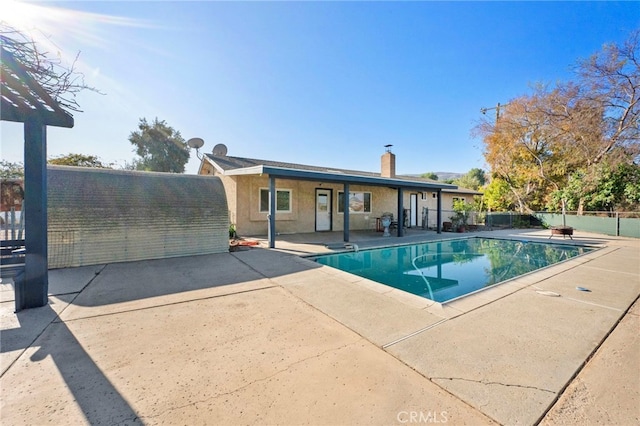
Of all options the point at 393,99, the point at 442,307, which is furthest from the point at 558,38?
the point at 442,307

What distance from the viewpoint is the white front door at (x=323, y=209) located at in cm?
1347

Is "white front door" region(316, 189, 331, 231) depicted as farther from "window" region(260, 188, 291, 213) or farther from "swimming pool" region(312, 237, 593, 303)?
"swimming pool" region(312, 237, 593, 303)

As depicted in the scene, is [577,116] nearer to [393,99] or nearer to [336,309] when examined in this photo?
Result: [393,99]

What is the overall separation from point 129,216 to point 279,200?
6.13m

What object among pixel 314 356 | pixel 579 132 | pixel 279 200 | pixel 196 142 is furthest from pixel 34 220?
pixel 579 132

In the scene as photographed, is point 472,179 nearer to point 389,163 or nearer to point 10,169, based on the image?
point 389,163

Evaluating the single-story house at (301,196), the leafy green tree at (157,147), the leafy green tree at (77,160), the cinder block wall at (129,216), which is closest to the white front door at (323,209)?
the single-story house at (301,196)

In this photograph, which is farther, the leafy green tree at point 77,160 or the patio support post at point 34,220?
the leafy green tree at point 77,160

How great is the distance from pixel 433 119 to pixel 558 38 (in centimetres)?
710

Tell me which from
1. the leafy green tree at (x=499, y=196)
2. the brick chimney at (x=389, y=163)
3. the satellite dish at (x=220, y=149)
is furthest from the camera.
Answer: the leafy green tree at (x=499, y=196)

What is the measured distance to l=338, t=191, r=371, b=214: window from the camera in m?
14.3

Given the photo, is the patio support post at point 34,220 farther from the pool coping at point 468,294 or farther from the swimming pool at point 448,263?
the swimming pool at point 448,263

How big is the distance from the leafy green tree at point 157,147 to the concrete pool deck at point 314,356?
26293mm

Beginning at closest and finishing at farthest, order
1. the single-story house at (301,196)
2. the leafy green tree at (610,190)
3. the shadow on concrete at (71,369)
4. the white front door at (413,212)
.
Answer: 1. the shadow on concrete at (71,369)
2. the single-story house at (301,196)
3. the leafy green tree at (610,190)
4. the white front door at (413,212)
